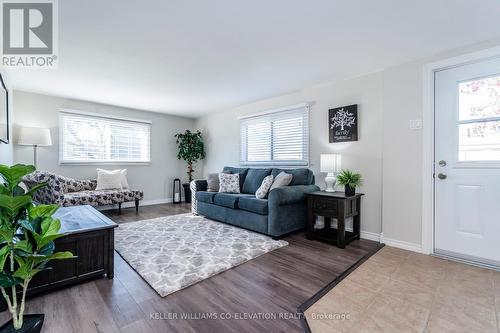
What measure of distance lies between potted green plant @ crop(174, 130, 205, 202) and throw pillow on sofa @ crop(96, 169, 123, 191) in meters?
1.54

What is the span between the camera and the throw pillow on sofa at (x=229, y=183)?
415 centimetres

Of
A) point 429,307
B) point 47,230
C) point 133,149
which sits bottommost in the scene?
point 429,307

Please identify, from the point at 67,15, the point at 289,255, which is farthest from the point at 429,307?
the point at 67,15

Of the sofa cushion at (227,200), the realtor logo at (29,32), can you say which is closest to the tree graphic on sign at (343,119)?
the sofa cushion at (227,200)

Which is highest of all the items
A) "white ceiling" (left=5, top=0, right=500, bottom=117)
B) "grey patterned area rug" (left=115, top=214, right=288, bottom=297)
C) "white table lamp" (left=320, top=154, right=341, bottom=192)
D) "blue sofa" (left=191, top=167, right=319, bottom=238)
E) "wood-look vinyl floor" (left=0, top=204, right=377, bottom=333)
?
"white ceiling" (left=5, top=0, right=500, bottom=117)

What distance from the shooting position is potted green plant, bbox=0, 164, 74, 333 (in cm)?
112

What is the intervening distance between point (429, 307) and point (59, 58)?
4.40 metres

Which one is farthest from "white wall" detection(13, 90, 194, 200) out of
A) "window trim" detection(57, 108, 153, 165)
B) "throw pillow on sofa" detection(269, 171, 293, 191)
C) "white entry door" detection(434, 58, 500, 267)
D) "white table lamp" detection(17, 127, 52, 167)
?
"white entry door" detection(434, 58, 500, 267)

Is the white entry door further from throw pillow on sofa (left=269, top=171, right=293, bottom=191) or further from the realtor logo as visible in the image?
the realtor logo

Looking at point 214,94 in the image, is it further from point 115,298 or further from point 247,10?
point 115,298

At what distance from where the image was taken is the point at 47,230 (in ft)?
4.03

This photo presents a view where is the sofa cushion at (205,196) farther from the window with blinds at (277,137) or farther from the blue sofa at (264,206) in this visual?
the window with blinds at (277,137)

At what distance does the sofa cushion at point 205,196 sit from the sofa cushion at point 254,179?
0.59 m

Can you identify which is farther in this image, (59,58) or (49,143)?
(49,143)
